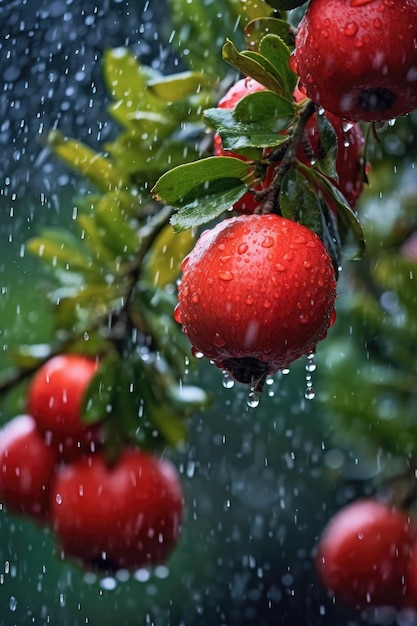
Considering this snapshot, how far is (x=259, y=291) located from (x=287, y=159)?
0.09m

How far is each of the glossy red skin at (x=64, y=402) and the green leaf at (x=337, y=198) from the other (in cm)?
47

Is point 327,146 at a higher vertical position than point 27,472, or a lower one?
higher

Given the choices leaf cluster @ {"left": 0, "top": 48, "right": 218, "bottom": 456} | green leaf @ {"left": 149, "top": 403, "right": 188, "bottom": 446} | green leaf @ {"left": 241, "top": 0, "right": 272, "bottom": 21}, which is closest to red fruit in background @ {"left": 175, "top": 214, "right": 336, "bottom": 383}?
green leaf @ {"left": 241, "top": 0, "right": 272, "bottom": 21}

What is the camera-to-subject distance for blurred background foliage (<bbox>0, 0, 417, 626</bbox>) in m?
1.42

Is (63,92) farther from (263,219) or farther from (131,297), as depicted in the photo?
(263,219)

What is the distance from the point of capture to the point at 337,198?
58 cm

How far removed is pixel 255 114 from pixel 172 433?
52 centimetres

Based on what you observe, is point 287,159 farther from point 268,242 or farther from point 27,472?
point 27,472

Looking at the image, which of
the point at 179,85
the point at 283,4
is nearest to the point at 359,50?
the point at 283,4

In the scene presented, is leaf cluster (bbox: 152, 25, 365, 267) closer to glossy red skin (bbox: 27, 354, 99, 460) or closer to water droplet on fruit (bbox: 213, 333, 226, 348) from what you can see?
water droplet on fruit (bbox: 213, 333, 226, 348)

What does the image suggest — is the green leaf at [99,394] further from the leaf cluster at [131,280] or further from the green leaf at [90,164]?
the green leaf at [90,164]

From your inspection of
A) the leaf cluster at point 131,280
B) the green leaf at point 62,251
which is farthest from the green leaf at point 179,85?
the green leaf at point 62,251

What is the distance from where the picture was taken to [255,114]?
58cm

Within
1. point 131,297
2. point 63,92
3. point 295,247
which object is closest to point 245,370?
point 295,247
